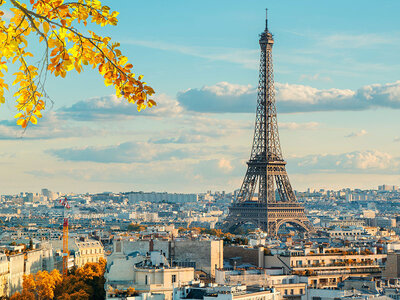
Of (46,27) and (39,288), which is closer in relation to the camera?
(46,27)

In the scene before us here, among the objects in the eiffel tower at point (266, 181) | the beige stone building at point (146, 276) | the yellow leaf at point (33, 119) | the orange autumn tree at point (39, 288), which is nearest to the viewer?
the yellow leaf at point (33, 119)

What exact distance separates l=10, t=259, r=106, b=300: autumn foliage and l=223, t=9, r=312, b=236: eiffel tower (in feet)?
239

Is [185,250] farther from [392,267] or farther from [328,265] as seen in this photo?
[392,267]

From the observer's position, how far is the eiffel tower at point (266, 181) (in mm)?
142625

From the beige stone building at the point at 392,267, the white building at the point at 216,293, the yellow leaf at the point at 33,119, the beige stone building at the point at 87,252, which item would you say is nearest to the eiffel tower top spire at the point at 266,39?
the beige stone building at the point at 87,252

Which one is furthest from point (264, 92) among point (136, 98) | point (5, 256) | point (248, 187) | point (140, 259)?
point (136, 98)

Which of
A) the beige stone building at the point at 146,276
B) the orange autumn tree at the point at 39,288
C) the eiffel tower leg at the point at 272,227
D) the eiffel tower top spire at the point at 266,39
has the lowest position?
the orange autumn tree at the point at 39,288

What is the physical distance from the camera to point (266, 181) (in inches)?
5635

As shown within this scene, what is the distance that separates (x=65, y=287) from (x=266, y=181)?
79.9 meters

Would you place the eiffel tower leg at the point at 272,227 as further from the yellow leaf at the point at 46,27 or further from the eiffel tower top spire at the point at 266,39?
the yellow leaf at the point at 46,27

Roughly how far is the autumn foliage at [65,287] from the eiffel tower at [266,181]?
72.9 m

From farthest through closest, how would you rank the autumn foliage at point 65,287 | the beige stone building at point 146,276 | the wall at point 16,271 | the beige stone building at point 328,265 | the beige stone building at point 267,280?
Result: the beige stone building at point 328,265
the wall at point 16,271
the beige stone building at point 267,280
the autumn foliage at point 65,287
the beige stone building at point 146,276

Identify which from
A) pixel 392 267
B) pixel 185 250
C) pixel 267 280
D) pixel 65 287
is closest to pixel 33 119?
pixel 267 280

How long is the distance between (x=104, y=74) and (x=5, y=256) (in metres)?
61.0
